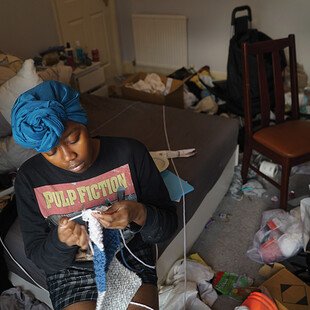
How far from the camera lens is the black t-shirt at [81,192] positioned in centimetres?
106

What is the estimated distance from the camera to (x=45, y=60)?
273 centimetres

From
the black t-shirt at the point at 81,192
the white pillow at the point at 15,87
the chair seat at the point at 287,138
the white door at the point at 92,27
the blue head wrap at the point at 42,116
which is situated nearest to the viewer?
the blue head wrap at the point at 42,116

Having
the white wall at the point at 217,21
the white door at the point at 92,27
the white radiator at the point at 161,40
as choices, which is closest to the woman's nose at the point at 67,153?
the white door at the point at 92,27

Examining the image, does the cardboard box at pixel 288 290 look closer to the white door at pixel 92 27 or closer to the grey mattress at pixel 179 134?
the grey mattress at pixel 179 134

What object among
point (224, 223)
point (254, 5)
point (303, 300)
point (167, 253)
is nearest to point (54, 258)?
point (167, 253)

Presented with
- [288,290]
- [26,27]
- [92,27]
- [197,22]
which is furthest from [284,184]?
[92,27]

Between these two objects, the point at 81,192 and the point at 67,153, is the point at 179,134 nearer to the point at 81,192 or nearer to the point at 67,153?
the point at 81,192

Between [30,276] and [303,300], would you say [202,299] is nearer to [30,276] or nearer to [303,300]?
[303,300]

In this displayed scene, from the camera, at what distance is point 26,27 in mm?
2822

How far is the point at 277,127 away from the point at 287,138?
140mm

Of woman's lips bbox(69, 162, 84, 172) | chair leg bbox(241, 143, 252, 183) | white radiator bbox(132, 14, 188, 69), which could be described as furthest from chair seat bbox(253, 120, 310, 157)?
white radiator bbox(132, 14, 188, 69)

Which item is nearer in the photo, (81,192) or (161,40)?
(81,192)

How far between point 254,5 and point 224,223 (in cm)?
219

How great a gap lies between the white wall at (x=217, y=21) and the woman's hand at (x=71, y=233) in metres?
2.94
